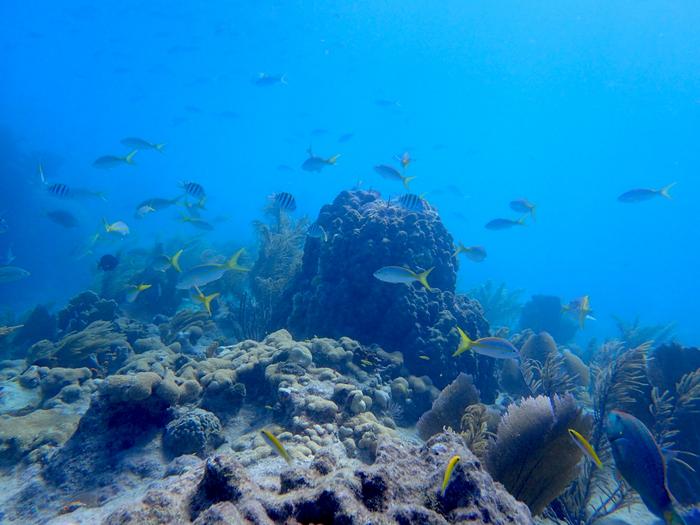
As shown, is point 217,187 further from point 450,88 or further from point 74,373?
point 74,373

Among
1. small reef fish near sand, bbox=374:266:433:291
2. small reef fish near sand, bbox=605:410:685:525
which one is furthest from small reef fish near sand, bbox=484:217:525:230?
small reef fish near sand, bbox=605:410:685:525

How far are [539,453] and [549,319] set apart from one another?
1582 centimetres

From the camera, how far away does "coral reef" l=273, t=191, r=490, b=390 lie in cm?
739

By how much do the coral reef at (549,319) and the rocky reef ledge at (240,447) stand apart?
13.0 meters

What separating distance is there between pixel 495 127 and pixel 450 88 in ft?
92.3

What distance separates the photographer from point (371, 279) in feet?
25.6

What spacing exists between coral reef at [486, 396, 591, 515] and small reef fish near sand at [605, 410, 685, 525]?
1.23 ft

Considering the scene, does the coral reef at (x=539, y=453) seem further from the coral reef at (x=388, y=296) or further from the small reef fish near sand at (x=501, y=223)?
the small reef fish near sand at (x=501, y=223)

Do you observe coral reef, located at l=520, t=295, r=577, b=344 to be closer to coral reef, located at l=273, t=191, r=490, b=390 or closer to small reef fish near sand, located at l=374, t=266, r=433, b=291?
coral reef, located at l=273, t=191, r=490, b=390

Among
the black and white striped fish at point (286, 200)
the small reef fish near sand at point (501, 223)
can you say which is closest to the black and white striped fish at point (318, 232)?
the black and white striped fish at point (286, 200)

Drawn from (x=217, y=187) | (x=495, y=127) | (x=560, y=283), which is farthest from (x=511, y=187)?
(x=217, y=187)

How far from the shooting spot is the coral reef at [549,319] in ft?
57.1

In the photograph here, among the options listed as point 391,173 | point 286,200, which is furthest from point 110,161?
point 391,173

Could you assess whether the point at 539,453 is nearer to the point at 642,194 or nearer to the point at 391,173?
the point at 391,173
